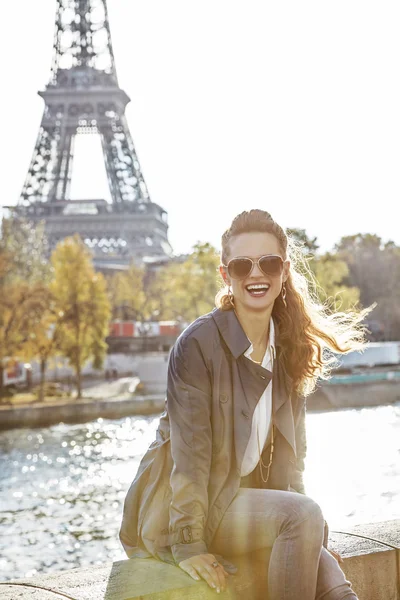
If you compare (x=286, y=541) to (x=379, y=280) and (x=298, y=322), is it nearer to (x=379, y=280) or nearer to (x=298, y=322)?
(x=298, y=322)

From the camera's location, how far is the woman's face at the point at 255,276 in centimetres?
317

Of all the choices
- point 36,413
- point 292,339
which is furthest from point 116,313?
point 292,339

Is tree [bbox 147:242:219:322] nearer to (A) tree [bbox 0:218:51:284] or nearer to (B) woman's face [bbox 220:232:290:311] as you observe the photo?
(A) tree [bbox 0:218:51:284]

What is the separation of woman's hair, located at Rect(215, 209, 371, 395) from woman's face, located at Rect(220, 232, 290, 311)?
0.08 ft

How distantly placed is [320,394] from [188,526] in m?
31.9

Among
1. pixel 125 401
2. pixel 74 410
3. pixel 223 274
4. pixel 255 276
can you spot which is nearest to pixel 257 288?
pixel 255 276

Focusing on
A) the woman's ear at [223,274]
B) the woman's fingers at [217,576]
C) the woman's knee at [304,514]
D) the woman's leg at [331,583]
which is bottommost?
the woman's leg at [331,583]

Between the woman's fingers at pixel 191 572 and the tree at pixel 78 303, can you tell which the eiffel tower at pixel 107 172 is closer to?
the tree at pixel 78 303

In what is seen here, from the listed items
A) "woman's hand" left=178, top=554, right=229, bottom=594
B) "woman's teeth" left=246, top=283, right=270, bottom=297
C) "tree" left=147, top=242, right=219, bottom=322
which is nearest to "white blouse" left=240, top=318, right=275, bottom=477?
"woman's teeth" left=246, top=283, right=270, bottom=297

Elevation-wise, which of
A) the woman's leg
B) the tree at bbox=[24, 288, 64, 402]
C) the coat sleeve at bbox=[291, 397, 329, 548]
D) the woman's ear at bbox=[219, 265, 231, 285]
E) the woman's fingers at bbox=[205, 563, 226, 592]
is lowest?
the woman's leg

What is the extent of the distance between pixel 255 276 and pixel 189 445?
2.27 ft

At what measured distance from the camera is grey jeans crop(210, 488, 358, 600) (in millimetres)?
2766

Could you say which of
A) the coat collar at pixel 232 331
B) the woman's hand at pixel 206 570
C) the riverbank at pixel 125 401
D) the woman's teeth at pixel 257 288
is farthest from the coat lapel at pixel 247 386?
the riverbank at pixel 125 401

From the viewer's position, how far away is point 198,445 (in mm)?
2889
